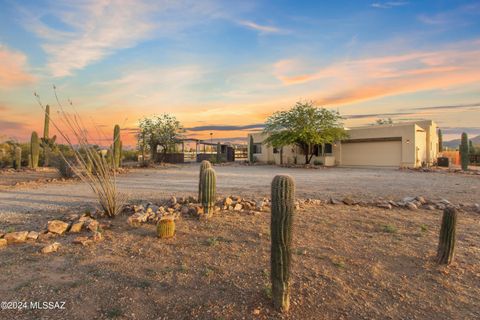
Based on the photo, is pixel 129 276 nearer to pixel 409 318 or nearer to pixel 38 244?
pixel 38 244

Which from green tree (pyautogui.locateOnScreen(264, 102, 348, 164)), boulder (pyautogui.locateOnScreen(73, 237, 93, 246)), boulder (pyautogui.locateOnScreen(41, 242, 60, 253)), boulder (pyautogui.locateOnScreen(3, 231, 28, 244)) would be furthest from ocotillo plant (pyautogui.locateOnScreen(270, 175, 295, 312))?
green tree (pyautogui.locateOnScreen(264, 102, 348, 164))

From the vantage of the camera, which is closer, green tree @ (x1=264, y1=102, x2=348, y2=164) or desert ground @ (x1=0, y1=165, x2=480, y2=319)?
desert ground @ (x1=0, y1=165, x2=480, y2=319)

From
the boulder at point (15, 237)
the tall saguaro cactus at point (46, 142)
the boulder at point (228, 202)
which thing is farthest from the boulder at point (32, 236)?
the tall saguaro cactus at point (46, 142)

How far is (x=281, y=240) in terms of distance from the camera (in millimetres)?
3273

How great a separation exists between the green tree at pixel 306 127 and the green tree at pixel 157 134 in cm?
1098

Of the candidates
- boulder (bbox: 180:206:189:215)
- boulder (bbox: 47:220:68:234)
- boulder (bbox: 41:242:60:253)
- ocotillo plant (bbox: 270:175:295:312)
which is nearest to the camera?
ocotillo plant (bbox: 270:175:295:312)

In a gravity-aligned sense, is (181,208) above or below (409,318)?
above

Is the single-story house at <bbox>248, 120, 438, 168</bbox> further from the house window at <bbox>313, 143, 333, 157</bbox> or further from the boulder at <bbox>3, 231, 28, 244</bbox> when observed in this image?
the boulder at <bbox>3, 231, 28, 244</bbox>

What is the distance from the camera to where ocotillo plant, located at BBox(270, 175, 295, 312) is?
10.5ft

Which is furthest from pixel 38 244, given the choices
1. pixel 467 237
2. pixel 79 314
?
pixel 467 237

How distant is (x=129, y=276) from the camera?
3.92 m

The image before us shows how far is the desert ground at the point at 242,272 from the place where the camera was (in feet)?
10.6

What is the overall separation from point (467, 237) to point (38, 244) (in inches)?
295

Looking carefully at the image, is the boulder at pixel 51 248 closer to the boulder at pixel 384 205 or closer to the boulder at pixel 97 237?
Result: the boulder at pixel 97 237
